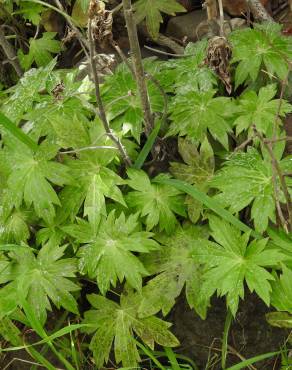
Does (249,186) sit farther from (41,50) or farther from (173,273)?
(41,50)

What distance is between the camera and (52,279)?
185cm

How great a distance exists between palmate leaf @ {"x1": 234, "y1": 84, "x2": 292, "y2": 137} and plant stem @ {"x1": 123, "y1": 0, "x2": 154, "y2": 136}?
0.31 m

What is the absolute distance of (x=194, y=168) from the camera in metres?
1.97

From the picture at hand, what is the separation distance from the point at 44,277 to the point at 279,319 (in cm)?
81

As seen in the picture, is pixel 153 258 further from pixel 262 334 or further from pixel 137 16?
pixel 137 16

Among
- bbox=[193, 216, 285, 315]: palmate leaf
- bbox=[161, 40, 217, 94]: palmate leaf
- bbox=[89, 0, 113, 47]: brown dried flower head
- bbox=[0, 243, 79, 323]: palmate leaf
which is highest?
bbox=[89, 0, 113, 47]: brown dried flower head

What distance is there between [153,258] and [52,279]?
0.36m

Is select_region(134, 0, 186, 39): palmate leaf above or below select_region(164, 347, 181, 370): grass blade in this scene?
above

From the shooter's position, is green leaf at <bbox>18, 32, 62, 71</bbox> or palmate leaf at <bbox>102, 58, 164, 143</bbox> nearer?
palmate leaf at <bbox>102, 58, 164, 143</bbox>

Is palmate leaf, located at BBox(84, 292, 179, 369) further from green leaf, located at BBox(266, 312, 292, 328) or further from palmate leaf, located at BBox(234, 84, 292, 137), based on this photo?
palmate leaf, located at BBox(234, 84, 292, 137)

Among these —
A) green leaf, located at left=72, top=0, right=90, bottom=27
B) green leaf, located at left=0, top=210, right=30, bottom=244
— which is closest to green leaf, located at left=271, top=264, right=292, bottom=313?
green leaf, located at left=0, top=210, right=30, bottom=244

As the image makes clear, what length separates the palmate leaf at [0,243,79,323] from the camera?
6.00 feet

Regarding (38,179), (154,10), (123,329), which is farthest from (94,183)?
(154,10)

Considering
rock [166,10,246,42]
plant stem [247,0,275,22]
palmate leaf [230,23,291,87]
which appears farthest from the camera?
rock [166,10,246,42]
